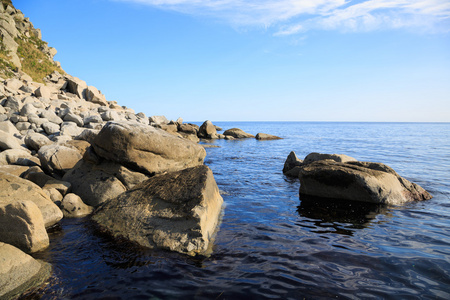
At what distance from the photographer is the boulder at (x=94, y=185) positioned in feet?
25.8

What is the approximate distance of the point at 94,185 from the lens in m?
8.04

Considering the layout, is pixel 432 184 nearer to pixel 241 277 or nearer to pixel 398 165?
pixel 398 165

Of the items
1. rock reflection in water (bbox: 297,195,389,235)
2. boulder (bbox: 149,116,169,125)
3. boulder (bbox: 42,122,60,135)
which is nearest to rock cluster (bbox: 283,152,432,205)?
rock reflection in water (bbox: 297,195,389,235)

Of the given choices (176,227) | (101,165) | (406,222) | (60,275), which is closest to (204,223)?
(176,227)

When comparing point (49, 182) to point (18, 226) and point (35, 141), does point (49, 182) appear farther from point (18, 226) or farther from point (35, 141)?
point (35, 141)

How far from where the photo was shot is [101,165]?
8492mm

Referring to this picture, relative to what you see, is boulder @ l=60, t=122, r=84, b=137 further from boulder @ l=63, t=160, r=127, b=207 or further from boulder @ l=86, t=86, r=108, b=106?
boulder @ l=86, t=86, r=108, b=106

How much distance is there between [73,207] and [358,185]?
347 inches

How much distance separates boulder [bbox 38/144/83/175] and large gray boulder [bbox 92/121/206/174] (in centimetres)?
173

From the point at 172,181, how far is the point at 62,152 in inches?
209

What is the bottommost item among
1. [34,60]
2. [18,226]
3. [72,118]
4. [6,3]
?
[18,226]

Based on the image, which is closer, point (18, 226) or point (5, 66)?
point (18, 226)

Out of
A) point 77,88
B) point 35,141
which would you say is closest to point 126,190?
point 35,141

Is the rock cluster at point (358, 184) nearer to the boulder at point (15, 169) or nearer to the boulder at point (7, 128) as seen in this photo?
the boulder at point (15, 169)
